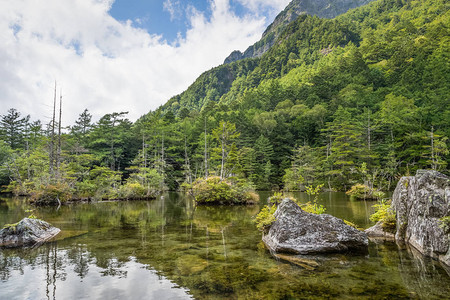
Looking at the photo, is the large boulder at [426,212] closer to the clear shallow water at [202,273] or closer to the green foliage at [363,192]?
the clear shallow water at [202,273]

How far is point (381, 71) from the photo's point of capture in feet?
212

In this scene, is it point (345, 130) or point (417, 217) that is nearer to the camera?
point (417, 217)

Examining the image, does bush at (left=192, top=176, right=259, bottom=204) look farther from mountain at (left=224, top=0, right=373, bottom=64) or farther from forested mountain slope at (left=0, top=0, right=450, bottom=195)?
mountain at (left=224, top=0, right=373, bottom=64)

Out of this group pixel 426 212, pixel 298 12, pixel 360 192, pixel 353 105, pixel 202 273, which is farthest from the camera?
pixel 298 12

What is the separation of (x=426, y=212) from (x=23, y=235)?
11.5 meters

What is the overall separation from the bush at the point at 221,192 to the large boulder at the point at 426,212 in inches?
569

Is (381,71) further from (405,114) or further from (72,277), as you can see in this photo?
(72,277)

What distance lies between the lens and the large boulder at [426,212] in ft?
19.2

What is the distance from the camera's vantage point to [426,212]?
20.6 ft

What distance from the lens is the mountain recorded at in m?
146

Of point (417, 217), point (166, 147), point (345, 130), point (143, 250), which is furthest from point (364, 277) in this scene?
point (166, 147)

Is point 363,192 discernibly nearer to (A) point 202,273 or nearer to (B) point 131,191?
(B) point 131,191

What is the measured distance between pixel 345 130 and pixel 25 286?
126 feet

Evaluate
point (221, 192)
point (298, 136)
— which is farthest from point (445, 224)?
point (298, 136)
